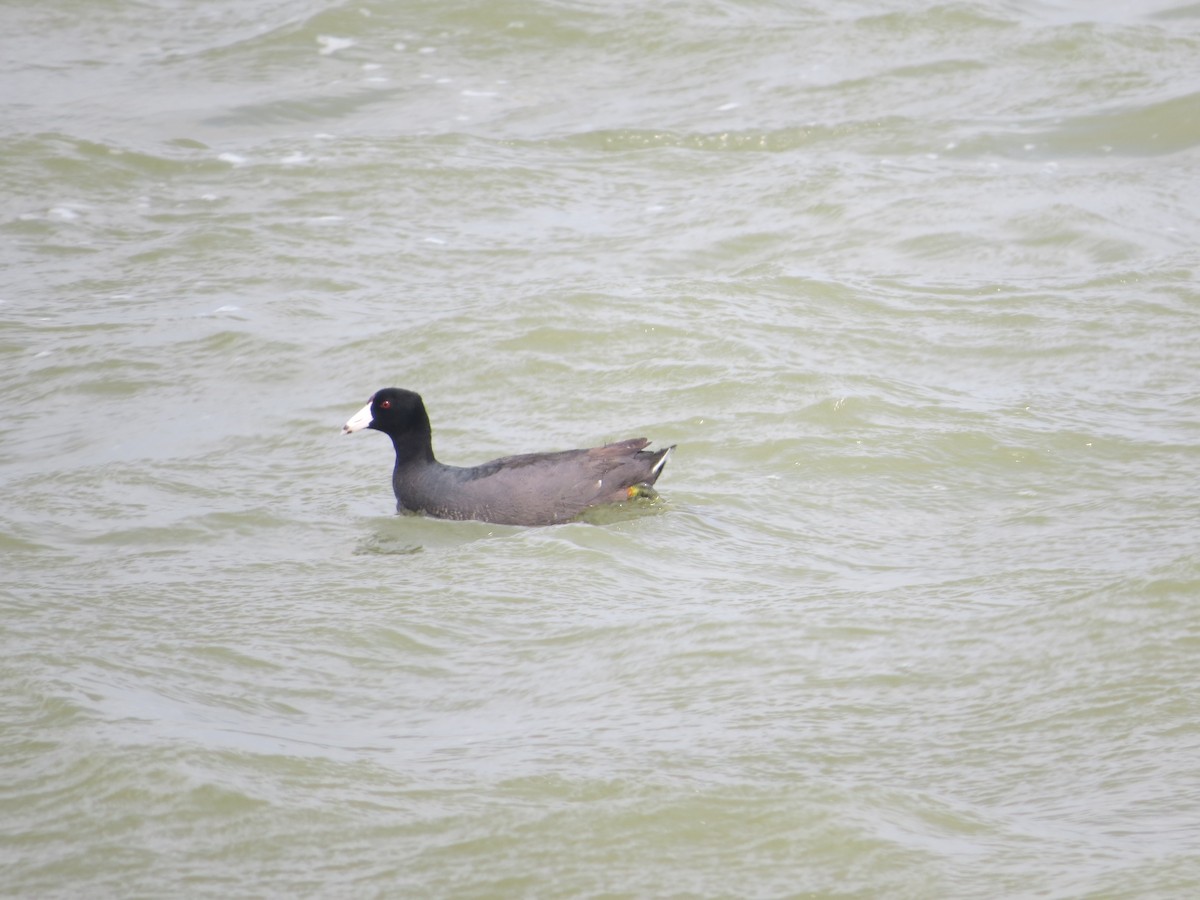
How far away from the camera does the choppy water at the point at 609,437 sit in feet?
14.8

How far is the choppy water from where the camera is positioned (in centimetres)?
450

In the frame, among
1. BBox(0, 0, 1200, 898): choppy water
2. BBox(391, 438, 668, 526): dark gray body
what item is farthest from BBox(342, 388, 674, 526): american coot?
BBox(0, 0, 1200, 898): choppy water

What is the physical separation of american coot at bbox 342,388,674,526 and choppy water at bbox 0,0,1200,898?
0.15 meters

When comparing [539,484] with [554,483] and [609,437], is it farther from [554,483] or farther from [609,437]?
[609,437]

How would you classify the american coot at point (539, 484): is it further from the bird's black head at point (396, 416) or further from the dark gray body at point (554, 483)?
the bird's black head at point (396, 416)

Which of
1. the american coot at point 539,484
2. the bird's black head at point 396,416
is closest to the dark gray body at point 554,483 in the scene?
the american coot at point 539,484

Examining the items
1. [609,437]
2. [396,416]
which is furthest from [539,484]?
[609,437]

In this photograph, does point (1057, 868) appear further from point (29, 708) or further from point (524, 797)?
point (29, 708)

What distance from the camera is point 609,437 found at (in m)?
8.05

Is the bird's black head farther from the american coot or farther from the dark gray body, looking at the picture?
the dark gray body

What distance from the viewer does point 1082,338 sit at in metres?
8.83

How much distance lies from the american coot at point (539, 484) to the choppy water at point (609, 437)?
0.15 metres

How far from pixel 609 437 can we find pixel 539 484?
1096 millimetres

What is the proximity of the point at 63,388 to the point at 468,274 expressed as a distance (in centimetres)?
263
